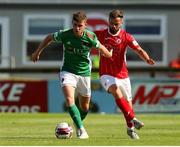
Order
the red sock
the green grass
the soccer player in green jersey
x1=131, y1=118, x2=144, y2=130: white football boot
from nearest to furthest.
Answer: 1. the green grass
2. the soccer player in green jersey
3. x1=131, y1=118, x2=144, y2=130: white football boot
4. the red sock

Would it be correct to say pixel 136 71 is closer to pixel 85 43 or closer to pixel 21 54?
pixel 21 54

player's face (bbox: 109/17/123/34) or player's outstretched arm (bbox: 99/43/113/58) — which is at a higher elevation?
player's face (bbox: 109/17/123/34)

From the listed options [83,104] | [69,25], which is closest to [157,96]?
[69,25]

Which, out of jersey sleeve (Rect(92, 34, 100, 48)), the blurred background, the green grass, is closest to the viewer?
the green grass

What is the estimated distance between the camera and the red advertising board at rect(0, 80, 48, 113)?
2500cm

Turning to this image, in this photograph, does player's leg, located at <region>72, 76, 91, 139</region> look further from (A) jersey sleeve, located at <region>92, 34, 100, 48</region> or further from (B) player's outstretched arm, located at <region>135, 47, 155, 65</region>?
(B) player's outstretched arm, located at <region>135, 47, 155, 65</region>

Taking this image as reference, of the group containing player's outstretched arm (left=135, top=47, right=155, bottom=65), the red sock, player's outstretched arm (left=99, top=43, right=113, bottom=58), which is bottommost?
the red sock

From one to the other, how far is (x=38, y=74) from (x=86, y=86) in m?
14.1

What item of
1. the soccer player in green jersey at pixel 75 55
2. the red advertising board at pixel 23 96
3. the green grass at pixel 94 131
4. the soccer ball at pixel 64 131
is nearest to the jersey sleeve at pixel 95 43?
the soccer player in green jersey at pixel 75 55

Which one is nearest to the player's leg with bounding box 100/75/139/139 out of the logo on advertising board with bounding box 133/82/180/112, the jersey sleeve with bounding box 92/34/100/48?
the jersey sleeve with bounding box 92/34/100/48

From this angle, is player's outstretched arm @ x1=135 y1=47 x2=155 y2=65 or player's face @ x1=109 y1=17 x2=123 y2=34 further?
player's outstretched arm @ x1=135 y1=47 x2=155 y2=65

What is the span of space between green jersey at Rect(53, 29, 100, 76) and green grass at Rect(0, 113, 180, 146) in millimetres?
1134

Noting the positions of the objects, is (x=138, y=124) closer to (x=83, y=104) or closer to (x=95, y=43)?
(x=83, y=104)

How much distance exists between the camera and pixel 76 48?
1453cm
